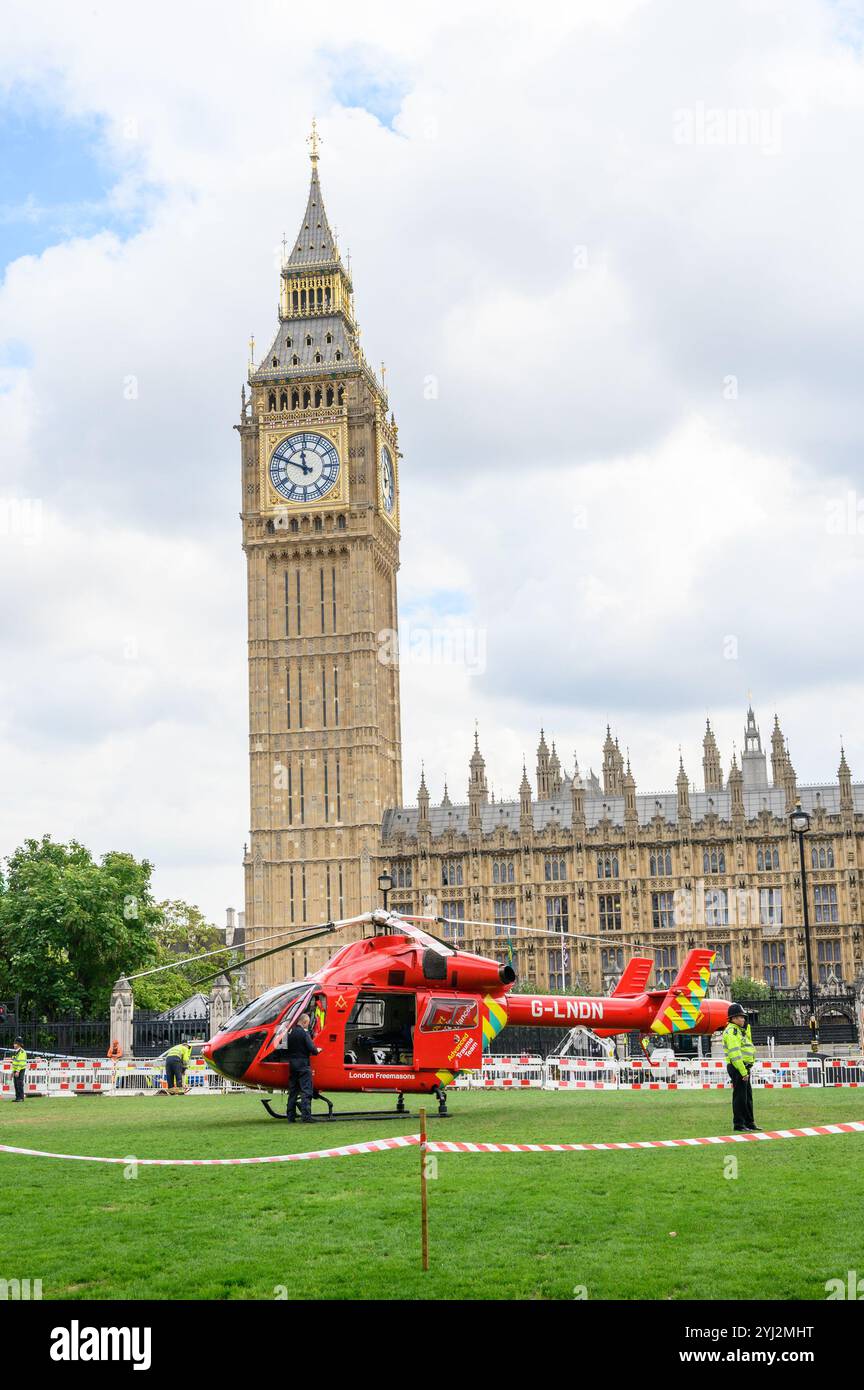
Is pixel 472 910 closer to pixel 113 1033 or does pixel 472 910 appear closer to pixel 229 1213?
pixel 113 1033

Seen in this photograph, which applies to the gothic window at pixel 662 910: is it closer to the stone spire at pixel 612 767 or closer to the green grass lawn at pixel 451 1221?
the stone spire at pixel 612 767

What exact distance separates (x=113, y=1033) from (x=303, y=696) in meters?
43.2

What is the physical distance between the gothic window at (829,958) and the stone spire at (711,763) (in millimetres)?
11146

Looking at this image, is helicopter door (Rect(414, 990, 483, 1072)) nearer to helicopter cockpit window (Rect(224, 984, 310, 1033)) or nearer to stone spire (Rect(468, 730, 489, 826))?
helicopter cockpit window (Rect(224, 984, 310, 1033))

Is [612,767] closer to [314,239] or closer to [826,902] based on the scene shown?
[826,902]

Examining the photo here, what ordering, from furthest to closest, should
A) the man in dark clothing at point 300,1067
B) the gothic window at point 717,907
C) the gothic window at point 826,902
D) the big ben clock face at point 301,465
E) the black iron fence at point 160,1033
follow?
1. the big ben clock face at point 301,465
2. the gothic window at point 717,907
3. the gothic window at point 826,902
4. the black iron fence at point 160,1033
5. the man in dark clothing at point 300,1067

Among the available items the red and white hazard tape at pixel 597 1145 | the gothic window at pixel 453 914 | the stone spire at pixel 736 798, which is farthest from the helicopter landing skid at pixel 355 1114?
the gothic window at pixel 453 914

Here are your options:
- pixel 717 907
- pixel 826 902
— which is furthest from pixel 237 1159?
pixel 826 902

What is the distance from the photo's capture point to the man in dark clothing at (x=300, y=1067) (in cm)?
2089

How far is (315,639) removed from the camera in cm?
8719

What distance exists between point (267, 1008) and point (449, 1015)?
10.1ft

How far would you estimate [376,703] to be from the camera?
3396 inches
